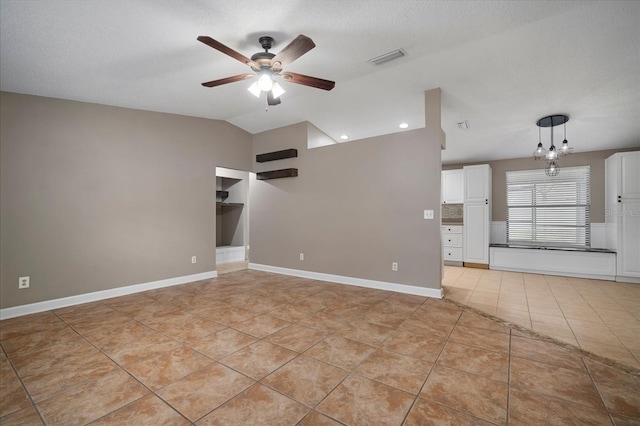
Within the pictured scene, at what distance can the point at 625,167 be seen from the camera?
186 inches

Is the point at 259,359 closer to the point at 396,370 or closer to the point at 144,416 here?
the point at 144,416

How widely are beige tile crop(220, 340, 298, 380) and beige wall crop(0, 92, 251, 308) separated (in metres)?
2.85

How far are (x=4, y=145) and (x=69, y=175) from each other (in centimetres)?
63

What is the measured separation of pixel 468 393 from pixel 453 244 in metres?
4.96

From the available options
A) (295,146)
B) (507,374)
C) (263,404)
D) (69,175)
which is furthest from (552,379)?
(69,175)

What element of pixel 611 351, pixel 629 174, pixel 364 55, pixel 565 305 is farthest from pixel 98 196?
pixel 629 174

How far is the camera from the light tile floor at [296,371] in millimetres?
1612

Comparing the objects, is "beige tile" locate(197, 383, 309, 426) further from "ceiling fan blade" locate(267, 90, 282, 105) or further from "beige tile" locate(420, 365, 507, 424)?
"ceiling fan blade" locate(267, 90, 282, 105)

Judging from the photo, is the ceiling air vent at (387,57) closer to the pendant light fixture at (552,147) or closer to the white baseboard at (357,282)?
the pendant light fixture at (552,147)

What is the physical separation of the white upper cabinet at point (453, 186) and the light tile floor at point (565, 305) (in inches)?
72.2

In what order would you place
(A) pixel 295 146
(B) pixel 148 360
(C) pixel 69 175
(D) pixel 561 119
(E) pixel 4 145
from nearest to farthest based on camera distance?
1. (B) pixel 148 360
2. (E) pixel 4 145
3. (C) pixel 69 175
4. (D) pixel 561 119
5. (A) pixel 295 146

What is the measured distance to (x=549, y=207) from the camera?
5.80 meters

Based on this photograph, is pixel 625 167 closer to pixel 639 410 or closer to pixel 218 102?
pixel 639 410

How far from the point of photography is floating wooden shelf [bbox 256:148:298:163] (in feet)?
17.3
